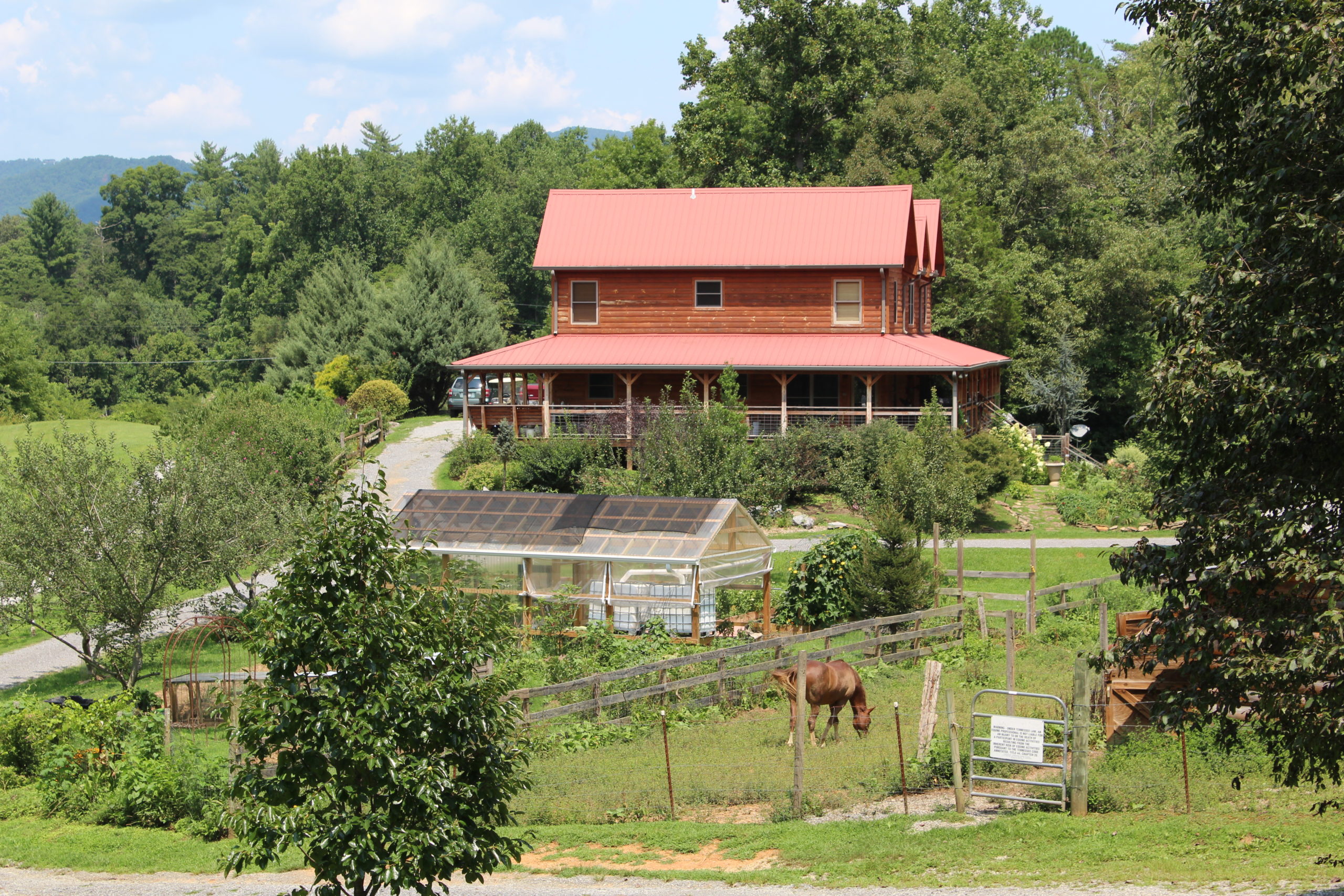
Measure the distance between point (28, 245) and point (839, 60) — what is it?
321ft

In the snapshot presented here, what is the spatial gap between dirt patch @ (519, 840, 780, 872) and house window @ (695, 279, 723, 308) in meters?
30.1

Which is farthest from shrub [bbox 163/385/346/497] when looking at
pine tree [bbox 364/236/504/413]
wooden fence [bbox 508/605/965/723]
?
pine tree [bbox 364/236/504/413]

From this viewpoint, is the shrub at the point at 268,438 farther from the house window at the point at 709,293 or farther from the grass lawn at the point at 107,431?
the house window at the point at 709,293

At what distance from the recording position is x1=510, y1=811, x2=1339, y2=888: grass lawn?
10.5 m

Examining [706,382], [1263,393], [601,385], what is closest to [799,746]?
[1263,393]

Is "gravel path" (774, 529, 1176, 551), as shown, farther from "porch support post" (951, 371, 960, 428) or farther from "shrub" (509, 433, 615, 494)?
"shrub" (509, 433, 615, 494)

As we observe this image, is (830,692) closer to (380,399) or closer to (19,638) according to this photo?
(19,638)

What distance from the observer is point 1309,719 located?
8.09 metres

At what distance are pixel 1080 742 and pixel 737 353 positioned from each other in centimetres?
2715

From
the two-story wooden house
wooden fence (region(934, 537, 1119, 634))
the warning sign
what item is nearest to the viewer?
the warning sign

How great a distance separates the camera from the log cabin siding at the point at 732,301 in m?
40.5

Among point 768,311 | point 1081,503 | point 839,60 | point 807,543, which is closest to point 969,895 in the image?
point 807,543

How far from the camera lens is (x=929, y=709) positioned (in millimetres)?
13945

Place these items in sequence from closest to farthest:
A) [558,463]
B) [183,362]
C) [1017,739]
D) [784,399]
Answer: [1017,739] → [558,463] → [784,399] → [183,362]
